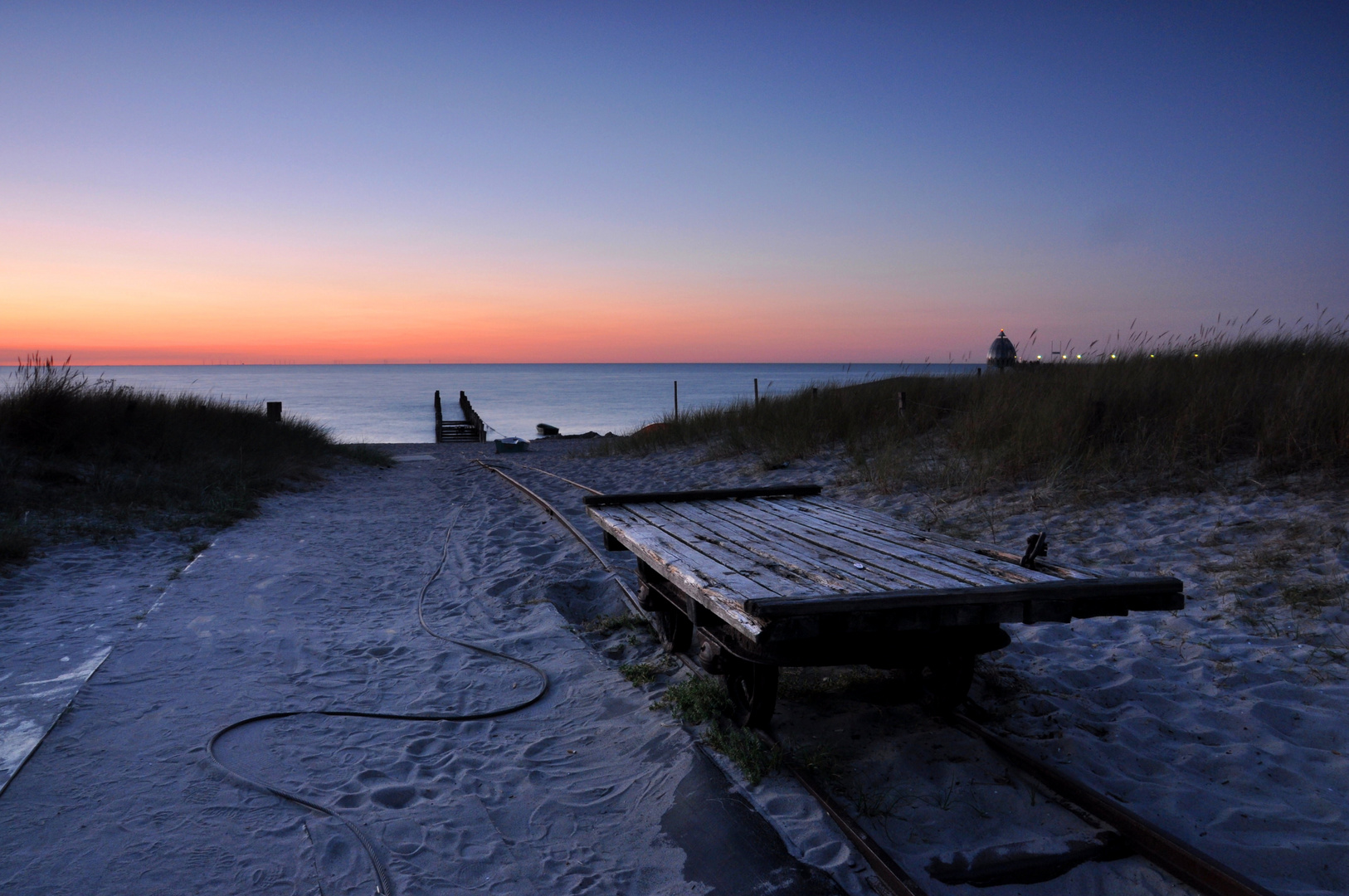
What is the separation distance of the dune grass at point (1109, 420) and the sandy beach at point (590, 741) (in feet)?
3.16

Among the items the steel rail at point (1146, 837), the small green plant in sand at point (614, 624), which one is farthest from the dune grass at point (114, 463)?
the steel rail at point (1146, 837)

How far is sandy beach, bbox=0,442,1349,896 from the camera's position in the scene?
251 centimetres

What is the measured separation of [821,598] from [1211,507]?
514cm

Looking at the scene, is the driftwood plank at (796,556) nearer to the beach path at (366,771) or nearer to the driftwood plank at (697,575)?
the driftwood plank at (697,575)

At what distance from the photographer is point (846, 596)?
2543 millimetres

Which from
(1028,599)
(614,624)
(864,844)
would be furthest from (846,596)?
(614,624)

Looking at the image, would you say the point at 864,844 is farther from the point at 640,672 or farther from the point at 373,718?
the point at 373,718

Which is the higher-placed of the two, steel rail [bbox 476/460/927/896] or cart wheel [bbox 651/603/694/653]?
A: cart wheel [bbox 651/603/694/653]

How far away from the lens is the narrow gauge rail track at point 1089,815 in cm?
224

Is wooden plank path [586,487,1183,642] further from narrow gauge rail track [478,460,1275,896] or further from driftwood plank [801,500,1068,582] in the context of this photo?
narrow gauge rail track [478,460,1275,896]

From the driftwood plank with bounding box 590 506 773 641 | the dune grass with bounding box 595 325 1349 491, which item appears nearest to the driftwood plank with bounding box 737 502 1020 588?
the driftwood plank with bounding box 590 506 773 641

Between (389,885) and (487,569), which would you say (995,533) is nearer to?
(487,569)

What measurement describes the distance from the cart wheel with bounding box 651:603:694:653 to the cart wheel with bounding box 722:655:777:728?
74 cm

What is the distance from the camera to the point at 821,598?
252 cm
